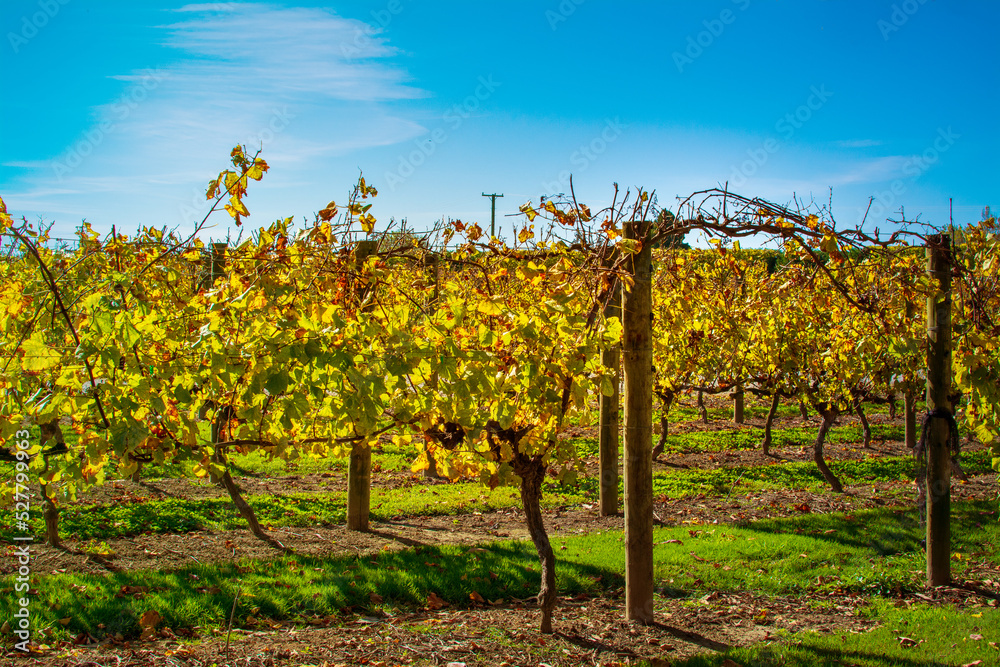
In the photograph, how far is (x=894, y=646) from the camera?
4363 mm

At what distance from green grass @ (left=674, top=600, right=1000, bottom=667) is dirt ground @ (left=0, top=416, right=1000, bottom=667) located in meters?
0.17

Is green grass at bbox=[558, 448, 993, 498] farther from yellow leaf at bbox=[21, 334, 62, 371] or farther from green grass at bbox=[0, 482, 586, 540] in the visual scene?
yellow leaf at bbox=[21, 334, 62, 371]

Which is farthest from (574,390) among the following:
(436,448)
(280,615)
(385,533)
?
(385,533)

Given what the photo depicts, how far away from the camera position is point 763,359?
935 centimetres

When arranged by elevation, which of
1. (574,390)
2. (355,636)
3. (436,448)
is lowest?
(355,636)

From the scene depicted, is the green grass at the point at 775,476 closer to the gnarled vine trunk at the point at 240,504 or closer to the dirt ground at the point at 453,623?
the dirt ground at the point at 453,623

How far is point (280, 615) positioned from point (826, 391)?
729cm

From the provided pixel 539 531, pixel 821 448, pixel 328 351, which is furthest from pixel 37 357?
pixel 821 448

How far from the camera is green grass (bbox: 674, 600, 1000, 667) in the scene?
4.16 m

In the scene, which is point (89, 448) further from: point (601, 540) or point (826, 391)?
point (826, 391)

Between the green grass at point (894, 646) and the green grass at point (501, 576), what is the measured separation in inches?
2.0

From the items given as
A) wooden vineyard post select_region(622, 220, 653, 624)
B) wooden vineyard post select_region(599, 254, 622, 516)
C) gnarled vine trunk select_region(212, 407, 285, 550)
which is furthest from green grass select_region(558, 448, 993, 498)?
wooden vineyard post select_region(622, 220, 653, 624)

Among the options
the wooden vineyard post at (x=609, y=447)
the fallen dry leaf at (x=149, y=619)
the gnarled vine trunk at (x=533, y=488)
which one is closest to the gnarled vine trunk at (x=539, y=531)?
the gnarled vine trunk at (x=533, y=488)

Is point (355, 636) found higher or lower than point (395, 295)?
lower
